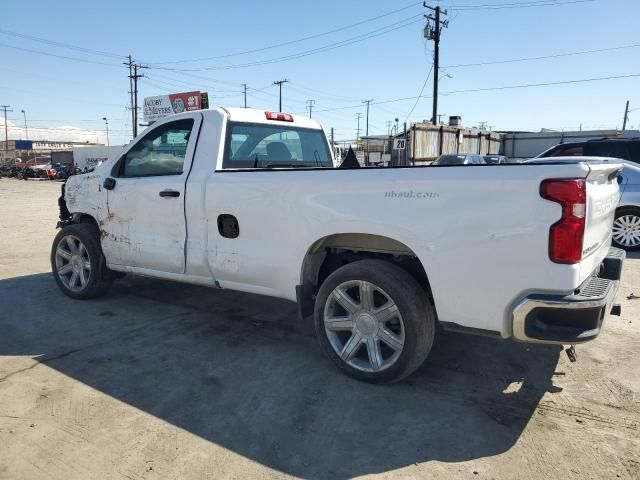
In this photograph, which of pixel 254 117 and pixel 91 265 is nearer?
pixel 254 117

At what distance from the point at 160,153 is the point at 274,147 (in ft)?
3.61

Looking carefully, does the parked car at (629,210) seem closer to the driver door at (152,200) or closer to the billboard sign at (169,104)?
the driver door at (152,200)

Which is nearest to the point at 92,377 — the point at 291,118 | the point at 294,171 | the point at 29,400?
the point at 29,400

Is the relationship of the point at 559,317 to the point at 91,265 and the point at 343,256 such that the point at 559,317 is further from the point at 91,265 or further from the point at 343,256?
the point at 91,265

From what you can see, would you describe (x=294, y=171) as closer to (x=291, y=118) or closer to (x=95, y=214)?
(x=291, y=118)

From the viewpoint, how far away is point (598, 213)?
123 inches

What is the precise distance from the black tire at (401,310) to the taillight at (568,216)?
0.94m

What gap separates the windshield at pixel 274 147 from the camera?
15.1ft

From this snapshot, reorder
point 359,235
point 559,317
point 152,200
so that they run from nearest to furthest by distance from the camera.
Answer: point 559,317, point 359,235, point 152,200

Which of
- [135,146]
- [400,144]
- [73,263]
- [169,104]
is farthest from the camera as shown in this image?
[169,104]

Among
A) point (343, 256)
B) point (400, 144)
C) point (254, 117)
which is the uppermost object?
point (400, 144)

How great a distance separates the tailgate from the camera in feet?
9.37

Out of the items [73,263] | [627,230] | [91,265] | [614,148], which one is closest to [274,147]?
[91,265]

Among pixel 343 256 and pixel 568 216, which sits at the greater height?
pixel 568 216
